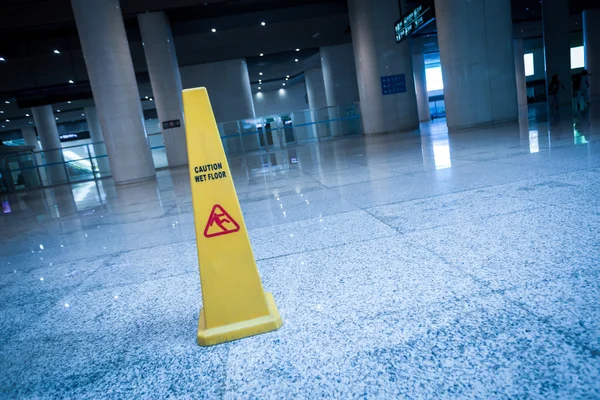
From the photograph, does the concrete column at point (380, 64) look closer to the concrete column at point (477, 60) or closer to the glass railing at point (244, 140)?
the concrete column at point (477, 60)

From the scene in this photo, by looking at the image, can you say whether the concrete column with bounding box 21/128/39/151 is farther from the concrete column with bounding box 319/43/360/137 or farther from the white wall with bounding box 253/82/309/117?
the concrete column with bounding box 319/43/360/137

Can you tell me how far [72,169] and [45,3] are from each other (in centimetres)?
1644

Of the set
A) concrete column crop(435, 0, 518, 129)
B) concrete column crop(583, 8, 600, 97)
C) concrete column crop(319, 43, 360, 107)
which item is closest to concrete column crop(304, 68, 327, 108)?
concrete column crop(319, 43, 360, 107)

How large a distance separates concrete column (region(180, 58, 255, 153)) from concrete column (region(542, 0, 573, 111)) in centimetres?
1948

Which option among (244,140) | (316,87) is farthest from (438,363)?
(316,87)

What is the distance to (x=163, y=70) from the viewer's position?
18.6 m

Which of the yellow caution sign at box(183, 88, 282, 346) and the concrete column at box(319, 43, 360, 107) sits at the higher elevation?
the concrete column at box(319, 43, 360, 107)

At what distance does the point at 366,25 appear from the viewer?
19.3 m

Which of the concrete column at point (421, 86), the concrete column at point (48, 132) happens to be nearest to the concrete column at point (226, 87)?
the concrete column at point (48, 132)

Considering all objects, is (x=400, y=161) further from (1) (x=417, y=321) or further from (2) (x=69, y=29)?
(2) (x=69, y=29)

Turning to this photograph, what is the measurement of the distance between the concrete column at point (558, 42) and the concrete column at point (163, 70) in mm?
21655

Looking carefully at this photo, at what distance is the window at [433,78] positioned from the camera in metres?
43.9

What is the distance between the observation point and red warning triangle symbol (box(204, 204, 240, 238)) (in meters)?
1.99

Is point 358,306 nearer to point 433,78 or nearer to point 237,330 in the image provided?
point 237,330
